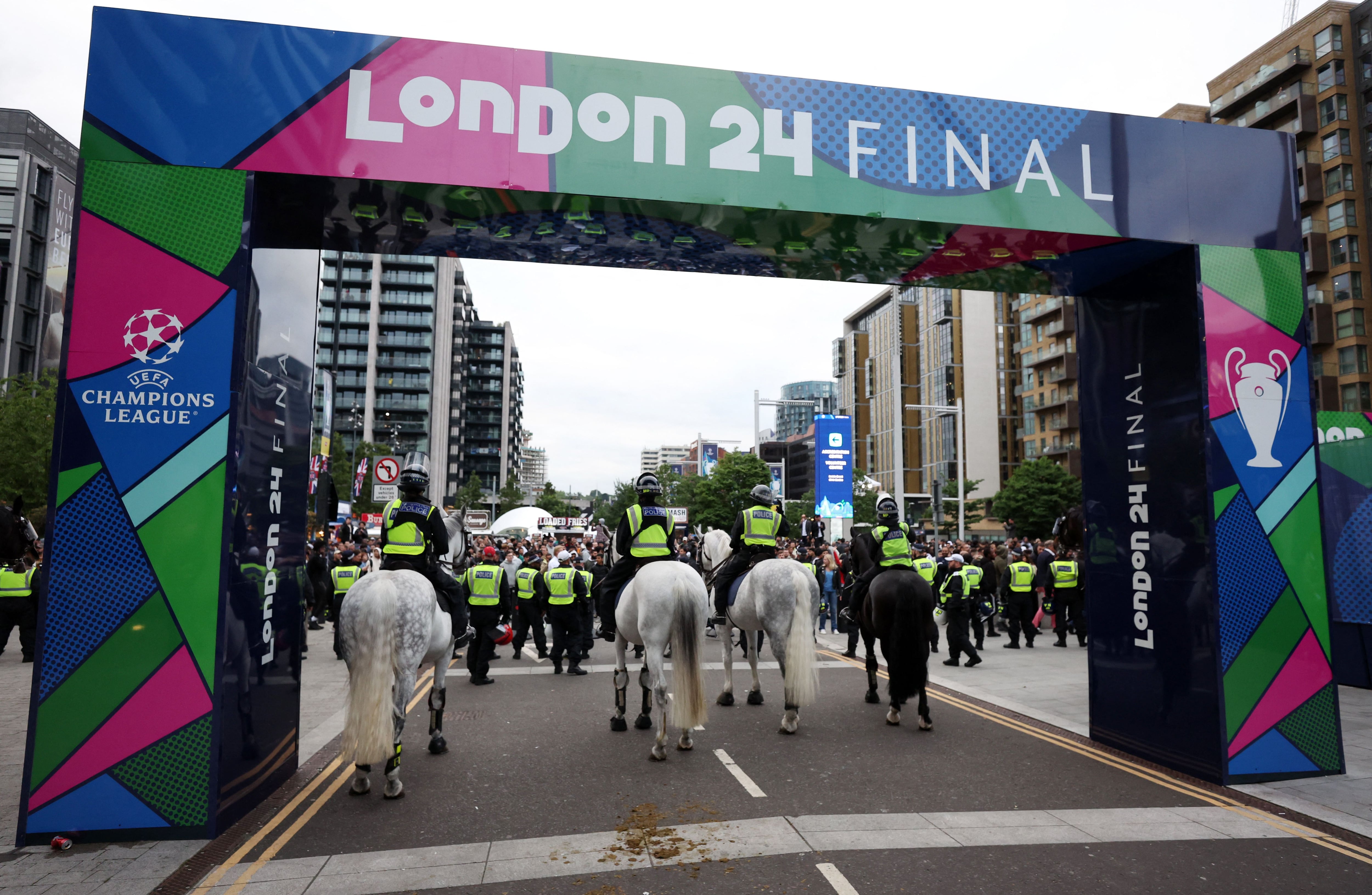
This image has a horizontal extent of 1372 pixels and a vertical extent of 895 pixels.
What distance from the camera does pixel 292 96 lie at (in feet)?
19.4

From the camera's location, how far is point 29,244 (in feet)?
178

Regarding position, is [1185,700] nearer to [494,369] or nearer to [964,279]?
[964,279]

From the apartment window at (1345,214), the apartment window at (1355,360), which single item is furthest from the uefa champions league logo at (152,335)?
the apartment window at (1345,214)

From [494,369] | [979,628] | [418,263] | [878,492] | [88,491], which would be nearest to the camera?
[88,491]

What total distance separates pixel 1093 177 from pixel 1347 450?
7.21 meters

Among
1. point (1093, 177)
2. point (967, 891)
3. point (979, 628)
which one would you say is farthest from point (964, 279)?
point (979, 628)

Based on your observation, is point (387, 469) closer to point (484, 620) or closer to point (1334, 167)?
point (484, 620)

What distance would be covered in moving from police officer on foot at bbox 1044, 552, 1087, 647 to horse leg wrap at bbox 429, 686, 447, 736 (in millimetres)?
12361

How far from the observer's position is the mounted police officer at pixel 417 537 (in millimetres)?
6820

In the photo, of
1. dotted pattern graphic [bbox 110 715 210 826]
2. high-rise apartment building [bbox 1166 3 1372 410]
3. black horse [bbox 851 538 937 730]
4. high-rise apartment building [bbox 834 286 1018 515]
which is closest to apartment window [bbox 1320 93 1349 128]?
high-rise apartment building [bbox 1166 3 1372 410]

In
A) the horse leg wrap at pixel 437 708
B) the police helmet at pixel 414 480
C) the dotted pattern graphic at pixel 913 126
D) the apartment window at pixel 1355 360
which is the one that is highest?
the apartment window at pixel 1355 360

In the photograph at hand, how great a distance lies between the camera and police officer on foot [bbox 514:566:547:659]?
13.0 metres

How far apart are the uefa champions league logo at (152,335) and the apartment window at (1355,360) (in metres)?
57.0

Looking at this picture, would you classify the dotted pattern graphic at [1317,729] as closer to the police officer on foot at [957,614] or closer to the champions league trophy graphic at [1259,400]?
the champions league trophy graphic at [1259,400]
